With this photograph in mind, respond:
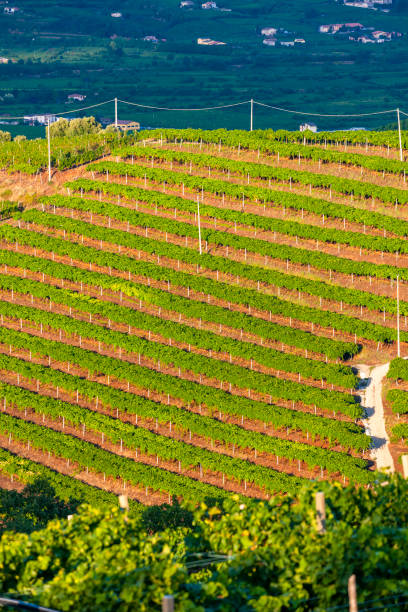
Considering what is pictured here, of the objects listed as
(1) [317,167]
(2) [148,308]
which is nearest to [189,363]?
(2) [148,308]

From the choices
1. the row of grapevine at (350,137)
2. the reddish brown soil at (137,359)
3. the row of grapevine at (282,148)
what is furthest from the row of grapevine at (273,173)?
the reddish brown soil at (137,359)

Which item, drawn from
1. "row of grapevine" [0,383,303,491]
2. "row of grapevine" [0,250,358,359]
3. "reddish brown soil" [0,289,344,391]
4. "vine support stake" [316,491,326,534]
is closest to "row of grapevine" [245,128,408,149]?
"row of grapevine" [0,250,358,359]

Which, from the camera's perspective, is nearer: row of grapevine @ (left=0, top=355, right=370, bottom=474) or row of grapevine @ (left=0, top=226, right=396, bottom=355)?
row of grapevine @ (left=0, top=355, right=370, bottom=474)

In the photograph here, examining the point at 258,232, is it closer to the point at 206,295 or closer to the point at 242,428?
the point at 206,295

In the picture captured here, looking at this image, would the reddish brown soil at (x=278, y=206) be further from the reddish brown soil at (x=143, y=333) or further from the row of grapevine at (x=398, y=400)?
the row of grapevine at (x=398, y=400)

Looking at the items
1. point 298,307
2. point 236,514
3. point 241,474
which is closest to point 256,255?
point 298,307

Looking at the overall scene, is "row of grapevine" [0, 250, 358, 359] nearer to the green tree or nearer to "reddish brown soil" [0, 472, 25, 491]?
"reddish brown soil" [0, 472, 25, 491]
